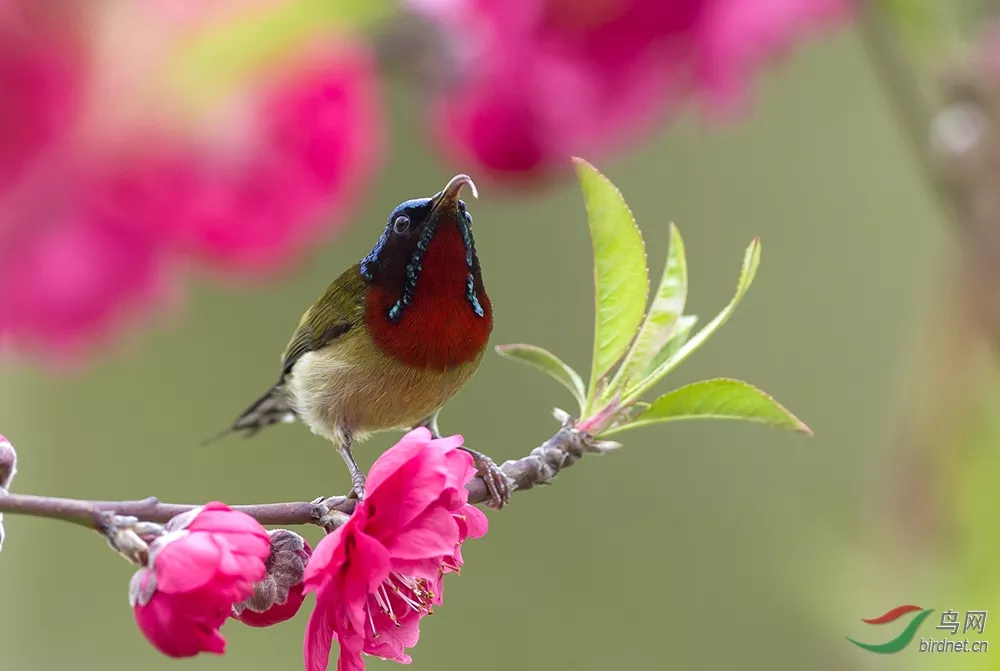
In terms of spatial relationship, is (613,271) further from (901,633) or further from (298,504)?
(901,633)

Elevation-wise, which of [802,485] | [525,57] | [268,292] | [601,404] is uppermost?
[525,57]

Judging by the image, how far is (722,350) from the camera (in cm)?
192

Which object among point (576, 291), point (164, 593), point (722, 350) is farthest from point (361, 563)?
point (722, 350)

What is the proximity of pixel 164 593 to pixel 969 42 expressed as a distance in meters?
0.34

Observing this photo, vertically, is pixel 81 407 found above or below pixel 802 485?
above

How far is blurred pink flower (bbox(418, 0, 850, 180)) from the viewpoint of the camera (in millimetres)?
454

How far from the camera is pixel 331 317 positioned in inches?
23.8

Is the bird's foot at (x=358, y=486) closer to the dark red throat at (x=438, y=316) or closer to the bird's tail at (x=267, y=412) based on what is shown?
the dark red throat at (x=438, y=316)

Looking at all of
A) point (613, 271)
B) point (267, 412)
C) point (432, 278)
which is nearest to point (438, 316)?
point (432, 278)

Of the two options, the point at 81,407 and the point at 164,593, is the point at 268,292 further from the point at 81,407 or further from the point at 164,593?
the point at 164,593

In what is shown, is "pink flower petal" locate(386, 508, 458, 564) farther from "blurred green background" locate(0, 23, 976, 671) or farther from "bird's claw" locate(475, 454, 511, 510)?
"blurred green background" locate(0, 23, 976, 671)

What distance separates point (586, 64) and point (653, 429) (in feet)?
5.15

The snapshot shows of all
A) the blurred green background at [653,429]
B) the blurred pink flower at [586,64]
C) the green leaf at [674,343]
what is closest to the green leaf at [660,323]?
the green leaf at [674,343]

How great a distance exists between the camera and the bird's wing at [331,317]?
568 mm
